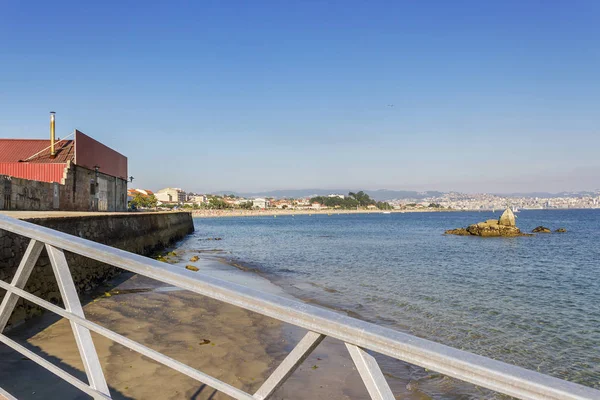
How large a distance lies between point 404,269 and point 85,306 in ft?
50.3

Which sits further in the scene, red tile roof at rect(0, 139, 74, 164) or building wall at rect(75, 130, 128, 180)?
red tile roof at rect(0, 139, 74, 164)

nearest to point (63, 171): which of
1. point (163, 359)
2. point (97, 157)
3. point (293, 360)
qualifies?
point (97, 157)

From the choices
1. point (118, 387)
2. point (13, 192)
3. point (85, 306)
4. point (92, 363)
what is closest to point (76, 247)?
point (92, 363)

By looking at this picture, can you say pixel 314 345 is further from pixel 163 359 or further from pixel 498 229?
pixel 498 229

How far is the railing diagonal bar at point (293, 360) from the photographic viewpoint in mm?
1223

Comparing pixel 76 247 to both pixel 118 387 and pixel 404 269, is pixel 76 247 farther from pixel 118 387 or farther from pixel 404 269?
pixel 404 269

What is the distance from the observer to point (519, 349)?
29.6 ft

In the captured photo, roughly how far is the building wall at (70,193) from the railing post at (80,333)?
1435 cm

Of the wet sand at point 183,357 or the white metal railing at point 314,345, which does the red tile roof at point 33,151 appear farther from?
the white metal railing at point 314,345

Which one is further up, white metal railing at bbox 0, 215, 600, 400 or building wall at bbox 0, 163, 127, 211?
building wall at bbox 0, 163, 127, 211

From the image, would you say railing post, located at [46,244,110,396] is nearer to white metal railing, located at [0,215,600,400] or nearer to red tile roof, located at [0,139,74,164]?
white metal railing, located at [0,215,600,400]

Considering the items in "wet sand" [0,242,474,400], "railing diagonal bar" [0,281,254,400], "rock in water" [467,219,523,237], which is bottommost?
"rock in water" [467,219,523,237]

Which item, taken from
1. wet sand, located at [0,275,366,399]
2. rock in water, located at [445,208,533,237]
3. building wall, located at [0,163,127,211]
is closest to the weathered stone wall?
wet sand, located at [0,275,366,399]

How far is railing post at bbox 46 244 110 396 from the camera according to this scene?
5.80 ft
